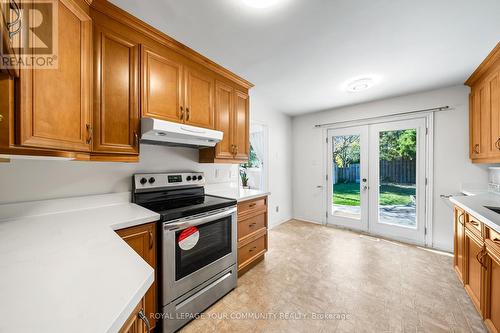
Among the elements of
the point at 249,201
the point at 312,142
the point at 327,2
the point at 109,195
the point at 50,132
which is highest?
the point at 327,2

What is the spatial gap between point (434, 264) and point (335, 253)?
1.14 meters

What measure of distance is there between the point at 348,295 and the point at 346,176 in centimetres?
231

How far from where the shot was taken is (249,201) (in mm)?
2348

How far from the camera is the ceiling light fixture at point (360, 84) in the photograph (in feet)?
8.53

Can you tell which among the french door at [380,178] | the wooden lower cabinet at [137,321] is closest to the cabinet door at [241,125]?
the wooden lower cabinet at [137,321]

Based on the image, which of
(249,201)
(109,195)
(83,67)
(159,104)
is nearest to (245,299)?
(249,201)

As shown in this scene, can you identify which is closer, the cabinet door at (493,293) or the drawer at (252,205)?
the cabinet door at (493,293)

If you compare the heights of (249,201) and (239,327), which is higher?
(249,201)

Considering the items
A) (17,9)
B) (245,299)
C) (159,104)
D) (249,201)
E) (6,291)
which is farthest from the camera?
(249,201)

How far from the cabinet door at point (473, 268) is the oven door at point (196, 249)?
6.62 feet

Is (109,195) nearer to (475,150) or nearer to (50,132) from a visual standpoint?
(50,132)

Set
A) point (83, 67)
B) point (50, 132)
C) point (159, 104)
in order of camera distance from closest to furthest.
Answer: point (50, 132) → point (83, 67) → point (159, 104)

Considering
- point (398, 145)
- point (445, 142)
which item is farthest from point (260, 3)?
point (445, 142)

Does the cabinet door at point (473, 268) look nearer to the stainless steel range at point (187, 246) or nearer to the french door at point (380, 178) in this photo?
the french door at point (380, 178)
